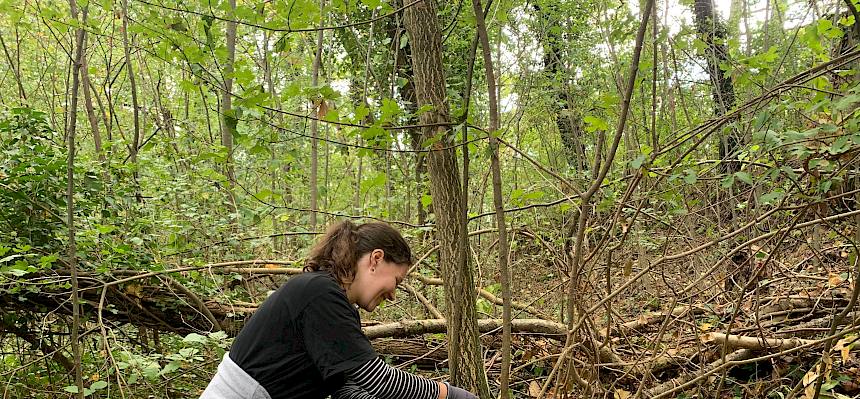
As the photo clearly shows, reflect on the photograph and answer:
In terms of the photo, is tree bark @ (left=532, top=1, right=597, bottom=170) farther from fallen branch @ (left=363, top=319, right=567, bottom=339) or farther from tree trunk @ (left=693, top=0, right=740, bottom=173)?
fallen branch @ (left=363, top=319, right=567, bottom=339)

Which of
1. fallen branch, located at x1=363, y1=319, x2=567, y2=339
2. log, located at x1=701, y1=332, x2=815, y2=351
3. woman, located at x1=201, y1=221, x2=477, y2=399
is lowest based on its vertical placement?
log, located at x1=701, y1=332, x2=815, y2=351

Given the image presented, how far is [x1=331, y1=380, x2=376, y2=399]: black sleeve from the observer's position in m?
2.10

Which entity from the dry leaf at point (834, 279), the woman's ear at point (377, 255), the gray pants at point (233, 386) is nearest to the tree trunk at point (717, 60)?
the dry leaf at point (834, 279)

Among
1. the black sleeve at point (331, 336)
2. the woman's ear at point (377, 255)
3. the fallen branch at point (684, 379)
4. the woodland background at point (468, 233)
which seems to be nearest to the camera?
the black sleeve at point (331, 336)

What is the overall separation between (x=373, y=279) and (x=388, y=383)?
372 mm

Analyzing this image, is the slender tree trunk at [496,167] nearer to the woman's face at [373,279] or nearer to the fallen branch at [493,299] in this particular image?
the woman's face at [373,279]

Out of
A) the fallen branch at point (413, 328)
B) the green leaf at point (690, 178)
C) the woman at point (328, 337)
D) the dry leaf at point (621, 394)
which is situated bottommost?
the dry leaf at point (621, 394)

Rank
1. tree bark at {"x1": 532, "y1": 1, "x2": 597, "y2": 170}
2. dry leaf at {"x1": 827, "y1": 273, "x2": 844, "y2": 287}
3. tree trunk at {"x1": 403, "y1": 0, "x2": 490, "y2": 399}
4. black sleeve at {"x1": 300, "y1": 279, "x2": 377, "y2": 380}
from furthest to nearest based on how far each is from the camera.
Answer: tree bark at {"x1": 532, "y1": 1, "x2": 597, "y2": 170}
dry leaf at {"x1": 827, "y1": 273, "x2": 844, "y2": 287}
tree trunk at {"x1": 403, "y1": 0, "x2": 490, "y2": 399}
black sleeve at {"x1": 300, "y1": 279, "x2": 377, "y2": 380}

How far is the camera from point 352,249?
2.26 meters

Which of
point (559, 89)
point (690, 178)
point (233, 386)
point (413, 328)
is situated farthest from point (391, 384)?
Result: point (559, 89)

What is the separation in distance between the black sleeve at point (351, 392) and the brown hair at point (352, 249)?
1.20 feet

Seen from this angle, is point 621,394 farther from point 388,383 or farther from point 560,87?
point 560,87

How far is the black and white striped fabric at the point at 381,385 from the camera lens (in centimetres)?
206

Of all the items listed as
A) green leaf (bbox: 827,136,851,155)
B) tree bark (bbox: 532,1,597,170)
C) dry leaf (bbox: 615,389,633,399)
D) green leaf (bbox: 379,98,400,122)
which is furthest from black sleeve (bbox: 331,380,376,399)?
tree bark (bbox: 532,1,597,170)
